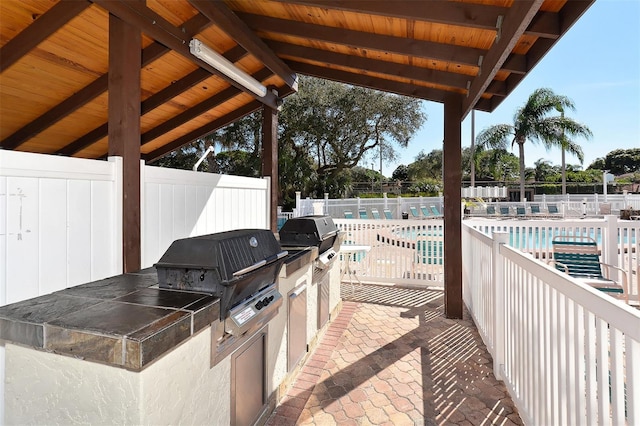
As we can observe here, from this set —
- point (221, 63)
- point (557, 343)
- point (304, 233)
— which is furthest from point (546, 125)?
point (557, 343)

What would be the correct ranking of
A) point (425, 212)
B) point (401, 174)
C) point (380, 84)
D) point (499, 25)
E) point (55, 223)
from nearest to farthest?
point (55, 223) → point (499, 25) → point (380, 84) → point (425, 212) → point (401, 174)

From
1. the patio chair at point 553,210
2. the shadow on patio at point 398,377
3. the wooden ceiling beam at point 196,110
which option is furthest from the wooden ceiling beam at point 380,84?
the patio chair at point 553,210

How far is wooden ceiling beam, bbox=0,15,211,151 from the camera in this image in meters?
2.98

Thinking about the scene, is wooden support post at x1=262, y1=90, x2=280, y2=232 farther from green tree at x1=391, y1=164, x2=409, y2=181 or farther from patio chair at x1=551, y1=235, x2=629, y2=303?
green tree at x1=391, y1=164, x2=409, y2=181

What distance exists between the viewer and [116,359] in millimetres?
1110

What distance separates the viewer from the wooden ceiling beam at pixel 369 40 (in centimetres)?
305

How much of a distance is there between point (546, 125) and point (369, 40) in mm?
22198

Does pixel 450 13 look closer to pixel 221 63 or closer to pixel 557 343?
pixel 221 63

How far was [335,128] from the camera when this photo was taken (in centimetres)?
1878

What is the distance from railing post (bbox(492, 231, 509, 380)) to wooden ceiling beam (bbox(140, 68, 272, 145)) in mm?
3361

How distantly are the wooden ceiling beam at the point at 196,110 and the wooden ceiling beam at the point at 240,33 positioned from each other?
26cm

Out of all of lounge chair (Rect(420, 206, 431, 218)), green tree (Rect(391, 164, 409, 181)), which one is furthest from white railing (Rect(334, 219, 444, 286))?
green tree (Rect(391, 164, 409, 181))

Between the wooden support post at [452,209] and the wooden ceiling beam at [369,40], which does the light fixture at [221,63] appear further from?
the wooden support post at [452,209]

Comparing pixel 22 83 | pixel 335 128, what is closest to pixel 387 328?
pixel 22 83
